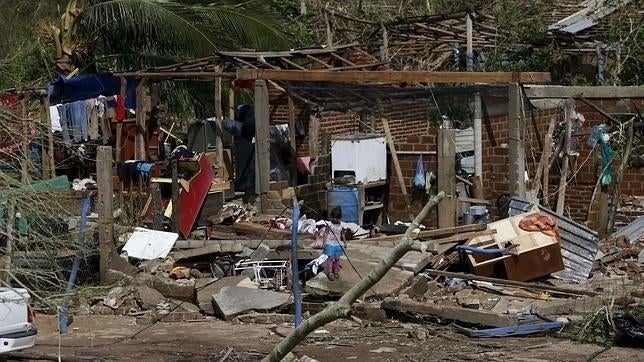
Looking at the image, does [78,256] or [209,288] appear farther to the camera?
[209,288]

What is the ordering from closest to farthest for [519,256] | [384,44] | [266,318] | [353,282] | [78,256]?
[78,256]
[266,318]
[353,282]
[519,256]
[384,44]

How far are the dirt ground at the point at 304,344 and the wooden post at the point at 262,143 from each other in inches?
146

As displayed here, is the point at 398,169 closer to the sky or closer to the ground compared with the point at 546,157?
closer to the ground

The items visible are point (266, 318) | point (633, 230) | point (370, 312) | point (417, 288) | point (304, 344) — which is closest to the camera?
point (304, 344)

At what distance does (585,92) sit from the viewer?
15578 millimetres

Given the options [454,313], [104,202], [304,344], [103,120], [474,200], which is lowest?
[304,344]

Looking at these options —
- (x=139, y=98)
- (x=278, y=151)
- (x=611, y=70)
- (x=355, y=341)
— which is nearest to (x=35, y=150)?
(x=139, y=98)

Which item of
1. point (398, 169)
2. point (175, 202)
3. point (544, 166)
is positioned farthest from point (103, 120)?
point (544, 166)

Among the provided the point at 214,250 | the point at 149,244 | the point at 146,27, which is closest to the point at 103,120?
the point at 146,27

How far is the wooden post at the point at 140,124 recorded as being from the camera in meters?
17.5

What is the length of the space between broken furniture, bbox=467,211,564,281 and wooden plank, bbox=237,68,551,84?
6.67ft

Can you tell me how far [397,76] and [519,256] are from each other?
3.31 metres

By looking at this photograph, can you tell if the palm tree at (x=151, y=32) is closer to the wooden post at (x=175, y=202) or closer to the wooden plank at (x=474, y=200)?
the wooden post at (x=175, y=202)

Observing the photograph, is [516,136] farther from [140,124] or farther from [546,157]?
[140,124]
